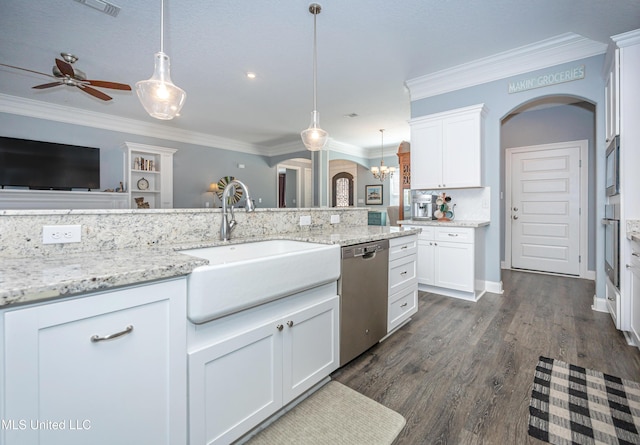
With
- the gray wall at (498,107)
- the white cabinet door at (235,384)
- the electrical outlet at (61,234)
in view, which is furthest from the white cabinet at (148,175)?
the white cabinet door at (235,384)

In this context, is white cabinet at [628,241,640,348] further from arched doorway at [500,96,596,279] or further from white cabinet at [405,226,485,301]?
arched doorway at [500,96,596,279]

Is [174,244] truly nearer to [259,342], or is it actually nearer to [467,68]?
[259,342]

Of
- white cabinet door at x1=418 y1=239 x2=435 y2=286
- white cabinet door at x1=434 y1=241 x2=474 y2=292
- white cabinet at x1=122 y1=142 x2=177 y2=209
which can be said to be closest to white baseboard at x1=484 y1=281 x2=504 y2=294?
white cabinet door at x1=434 y1=241 x2=474 y2=292

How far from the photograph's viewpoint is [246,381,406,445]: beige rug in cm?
137

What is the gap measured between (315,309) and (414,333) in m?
1.29

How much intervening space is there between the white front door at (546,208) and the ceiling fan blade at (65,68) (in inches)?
238

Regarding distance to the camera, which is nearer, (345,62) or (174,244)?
(174,244)

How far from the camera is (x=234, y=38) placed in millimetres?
3074

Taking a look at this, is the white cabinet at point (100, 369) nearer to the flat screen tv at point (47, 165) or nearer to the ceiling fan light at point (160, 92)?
the ceiling fan light at point (160, 92)

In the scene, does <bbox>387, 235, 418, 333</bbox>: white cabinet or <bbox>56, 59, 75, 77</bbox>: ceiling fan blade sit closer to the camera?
<bbox>387, 235, 418, 333</bbox>: white cabinet

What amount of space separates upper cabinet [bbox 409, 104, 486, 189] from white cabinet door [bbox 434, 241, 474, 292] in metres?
0.79

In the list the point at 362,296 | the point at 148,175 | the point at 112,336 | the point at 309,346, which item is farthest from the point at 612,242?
the point at 148,175

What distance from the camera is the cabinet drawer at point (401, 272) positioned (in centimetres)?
231

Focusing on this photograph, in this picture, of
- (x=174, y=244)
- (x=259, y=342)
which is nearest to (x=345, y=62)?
(x=174, y=244)
